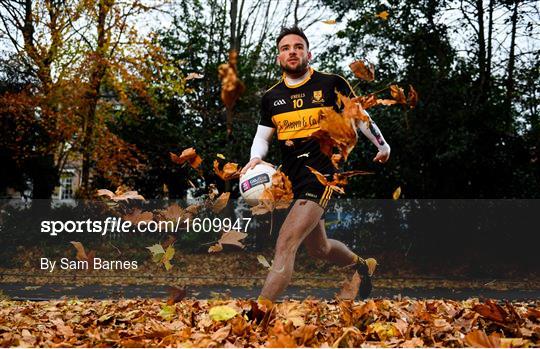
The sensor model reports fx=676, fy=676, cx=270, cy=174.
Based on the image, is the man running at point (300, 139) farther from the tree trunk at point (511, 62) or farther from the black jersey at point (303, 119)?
the tree trunk at point (511, 62)

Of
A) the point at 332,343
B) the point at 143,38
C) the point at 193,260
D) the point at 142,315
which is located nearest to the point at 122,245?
the point at 193,260

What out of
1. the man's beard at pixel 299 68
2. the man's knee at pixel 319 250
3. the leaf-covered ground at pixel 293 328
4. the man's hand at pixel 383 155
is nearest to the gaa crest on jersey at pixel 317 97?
the man's beard at pixel 299 68

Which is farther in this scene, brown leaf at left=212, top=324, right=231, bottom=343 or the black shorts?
the black shorts

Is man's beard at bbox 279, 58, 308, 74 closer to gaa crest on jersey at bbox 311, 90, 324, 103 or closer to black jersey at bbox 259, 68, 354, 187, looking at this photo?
black jersey at bbox 259, 68, 354, 187

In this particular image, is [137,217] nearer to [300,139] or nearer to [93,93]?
[300,139]

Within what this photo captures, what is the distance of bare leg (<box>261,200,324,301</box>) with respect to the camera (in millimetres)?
5484

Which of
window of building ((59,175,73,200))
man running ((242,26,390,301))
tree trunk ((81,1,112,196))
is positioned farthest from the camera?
window of building ((59,175,73,200))

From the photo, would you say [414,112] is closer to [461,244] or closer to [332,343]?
[461,244]

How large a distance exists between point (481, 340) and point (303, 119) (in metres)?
2.55

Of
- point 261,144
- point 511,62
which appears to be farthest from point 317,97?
point 511,62

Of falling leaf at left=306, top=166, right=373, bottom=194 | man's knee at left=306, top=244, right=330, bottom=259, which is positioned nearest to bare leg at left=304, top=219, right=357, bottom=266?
man's knee at left=306, top=244, right=330, bottom=259

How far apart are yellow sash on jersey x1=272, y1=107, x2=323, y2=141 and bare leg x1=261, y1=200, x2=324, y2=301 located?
60cm

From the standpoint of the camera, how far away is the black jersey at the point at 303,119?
5.77 meters

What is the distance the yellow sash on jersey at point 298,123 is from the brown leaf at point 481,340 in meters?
2.30
